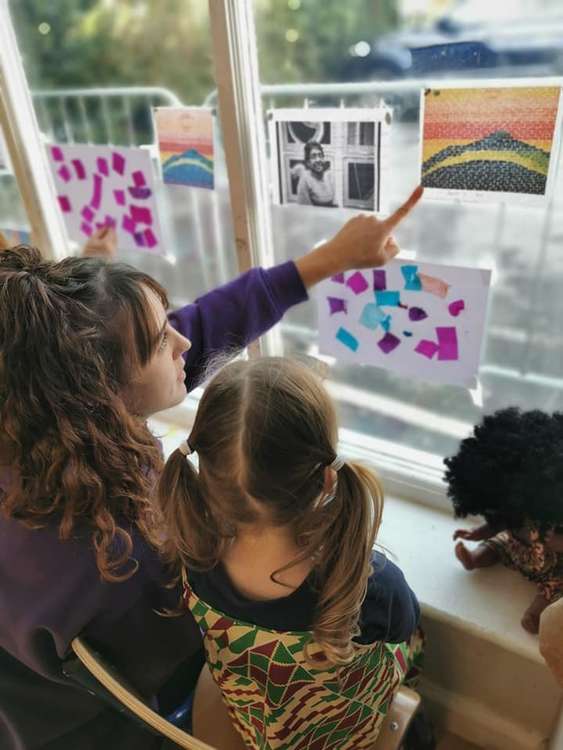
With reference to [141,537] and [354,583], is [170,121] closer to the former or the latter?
[141,537]

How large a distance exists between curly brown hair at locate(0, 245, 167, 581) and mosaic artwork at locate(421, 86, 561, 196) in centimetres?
44

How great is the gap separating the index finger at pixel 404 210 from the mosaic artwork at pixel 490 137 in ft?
0.11

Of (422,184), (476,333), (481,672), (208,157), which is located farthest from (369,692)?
(208,157)

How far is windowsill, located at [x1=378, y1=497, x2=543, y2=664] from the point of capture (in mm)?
867

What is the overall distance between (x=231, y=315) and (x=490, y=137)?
46 centimetres

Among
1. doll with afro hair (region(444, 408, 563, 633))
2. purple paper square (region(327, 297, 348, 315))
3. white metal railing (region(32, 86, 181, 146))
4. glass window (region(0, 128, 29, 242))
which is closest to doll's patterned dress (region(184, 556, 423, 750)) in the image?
doll with afro hair (region(444, 408, 563, 633))

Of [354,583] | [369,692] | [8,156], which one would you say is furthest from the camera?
[8,156]

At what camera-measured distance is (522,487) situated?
2.52ft

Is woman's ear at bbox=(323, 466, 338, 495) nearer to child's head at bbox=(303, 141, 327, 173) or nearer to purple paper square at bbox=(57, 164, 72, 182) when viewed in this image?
child's head at bbox=(303, 141, 327, 173)

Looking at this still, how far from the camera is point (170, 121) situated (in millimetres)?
994

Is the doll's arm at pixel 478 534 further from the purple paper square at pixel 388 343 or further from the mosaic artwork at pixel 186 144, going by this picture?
the mosaic artwork at pixel 186 144

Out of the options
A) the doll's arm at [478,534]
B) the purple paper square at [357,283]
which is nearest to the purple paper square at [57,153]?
the purple paper square at [357,283]

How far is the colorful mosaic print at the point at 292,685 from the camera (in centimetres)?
65

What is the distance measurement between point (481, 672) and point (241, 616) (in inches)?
20.8
